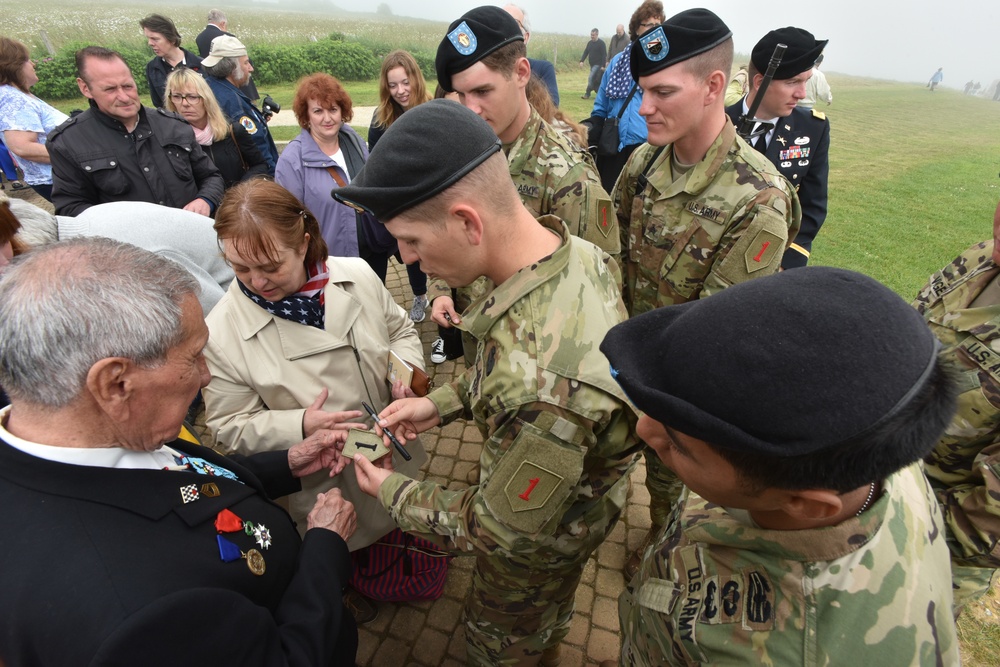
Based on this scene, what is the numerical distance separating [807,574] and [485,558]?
1.35 m

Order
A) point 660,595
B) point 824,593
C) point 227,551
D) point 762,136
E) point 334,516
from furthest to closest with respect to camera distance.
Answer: point 762,136, point 334,516, point 227,551, point 660,595, point 824,593

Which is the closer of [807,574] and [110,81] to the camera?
[807,574]

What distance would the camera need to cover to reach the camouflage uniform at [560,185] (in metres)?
3.19

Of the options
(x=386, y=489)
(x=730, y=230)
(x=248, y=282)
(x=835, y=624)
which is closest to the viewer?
(x=835, y=624)

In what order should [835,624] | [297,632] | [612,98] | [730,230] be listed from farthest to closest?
A: [612,98] < [730,230] < [297,632] < [835,624]

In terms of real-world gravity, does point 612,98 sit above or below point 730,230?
above

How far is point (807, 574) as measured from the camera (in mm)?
1125

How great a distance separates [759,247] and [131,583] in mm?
2925

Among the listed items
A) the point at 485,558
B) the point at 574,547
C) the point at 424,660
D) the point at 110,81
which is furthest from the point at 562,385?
the point at 110,81

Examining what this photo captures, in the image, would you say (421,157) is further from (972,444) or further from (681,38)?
(972,444)

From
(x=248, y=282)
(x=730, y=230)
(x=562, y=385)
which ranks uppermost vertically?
(x=730, y=230)

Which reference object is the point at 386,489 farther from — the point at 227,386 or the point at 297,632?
the point at 227,386

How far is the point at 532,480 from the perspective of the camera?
1.58 meters

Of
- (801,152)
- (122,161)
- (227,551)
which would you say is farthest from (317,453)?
(801,152)
